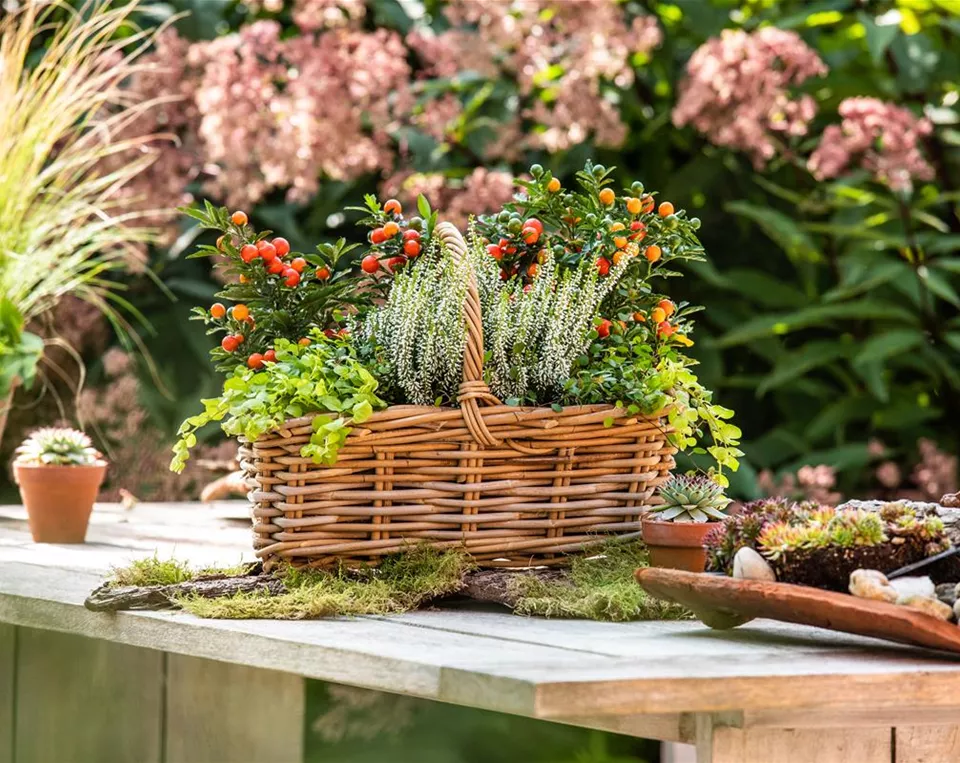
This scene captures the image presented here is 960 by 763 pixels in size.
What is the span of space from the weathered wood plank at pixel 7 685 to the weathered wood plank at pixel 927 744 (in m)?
1.72

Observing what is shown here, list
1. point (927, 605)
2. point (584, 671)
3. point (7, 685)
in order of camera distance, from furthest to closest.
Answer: point (7, 685), point (927, 605), point (584, 671)

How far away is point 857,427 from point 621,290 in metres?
2.39

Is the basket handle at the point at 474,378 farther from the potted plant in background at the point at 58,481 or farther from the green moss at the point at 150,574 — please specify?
the potted plant in background at the point at 58,481

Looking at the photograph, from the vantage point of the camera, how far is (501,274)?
6.37 feet

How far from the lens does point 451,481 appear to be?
1.72m

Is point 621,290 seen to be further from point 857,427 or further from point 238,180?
point 857,427

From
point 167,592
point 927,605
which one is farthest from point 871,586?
point 167,592

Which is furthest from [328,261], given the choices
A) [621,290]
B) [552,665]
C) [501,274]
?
[552,665]

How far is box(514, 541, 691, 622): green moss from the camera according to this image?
1583 millimetres

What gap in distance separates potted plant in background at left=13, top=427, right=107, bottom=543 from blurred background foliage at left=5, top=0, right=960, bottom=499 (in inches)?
44.5

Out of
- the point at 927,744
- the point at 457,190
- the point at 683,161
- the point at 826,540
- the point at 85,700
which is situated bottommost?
the point at 85,700

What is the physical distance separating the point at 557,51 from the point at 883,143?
87 centimetres

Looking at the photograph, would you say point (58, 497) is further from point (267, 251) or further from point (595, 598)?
point (595, 598)

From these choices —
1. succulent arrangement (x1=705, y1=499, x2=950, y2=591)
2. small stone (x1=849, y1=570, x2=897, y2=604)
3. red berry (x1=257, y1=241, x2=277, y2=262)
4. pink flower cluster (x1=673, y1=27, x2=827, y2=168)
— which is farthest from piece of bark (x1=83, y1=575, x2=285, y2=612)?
pink flower cluster (x1=673, y1=27, x2=827, y2=168)
